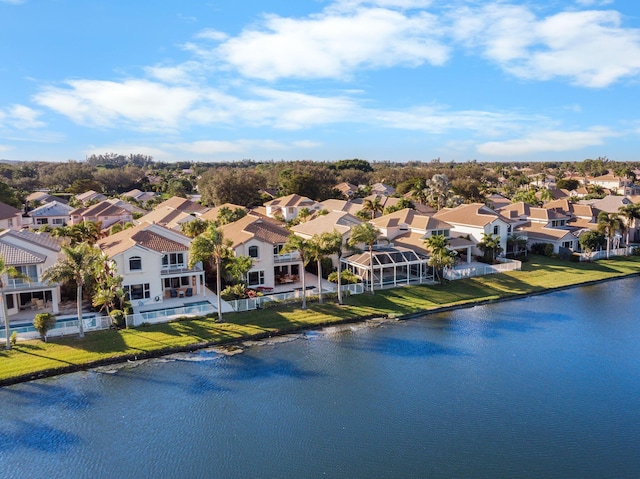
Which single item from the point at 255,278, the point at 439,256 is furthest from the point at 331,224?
the point at 439,256

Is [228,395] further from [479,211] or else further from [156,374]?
[479,211]

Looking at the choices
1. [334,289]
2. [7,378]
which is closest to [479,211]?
[334,289]

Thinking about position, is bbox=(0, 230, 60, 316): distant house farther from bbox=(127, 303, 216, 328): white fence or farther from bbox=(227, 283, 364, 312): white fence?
bbox=(227, 283, 364, 312): white fence

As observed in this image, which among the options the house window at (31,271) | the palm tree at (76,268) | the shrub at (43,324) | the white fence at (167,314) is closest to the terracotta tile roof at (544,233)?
the white fence at (167,314)

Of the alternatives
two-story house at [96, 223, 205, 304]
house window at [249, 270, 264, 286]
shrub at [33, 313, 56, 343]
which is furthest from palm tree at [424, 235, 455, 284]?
shrub at [33, 313, 56, 343]

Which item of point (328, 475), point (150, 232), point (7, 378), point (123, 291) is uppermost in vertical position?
point (150, 232)

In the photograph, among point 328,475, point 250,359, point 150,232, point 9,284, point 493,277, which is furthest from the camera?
point 493,277

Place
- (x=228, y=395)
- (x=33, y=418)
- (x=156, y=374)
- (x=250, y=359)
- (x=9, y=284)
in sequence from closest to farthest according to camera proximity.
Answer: (x=33, y=418), (x=228, y=395), (x=156, y=374), (x=250, y=359), (x=9, y=284)

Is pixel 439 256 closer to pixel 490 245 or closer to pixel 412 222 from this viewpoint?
pixel 490 245
